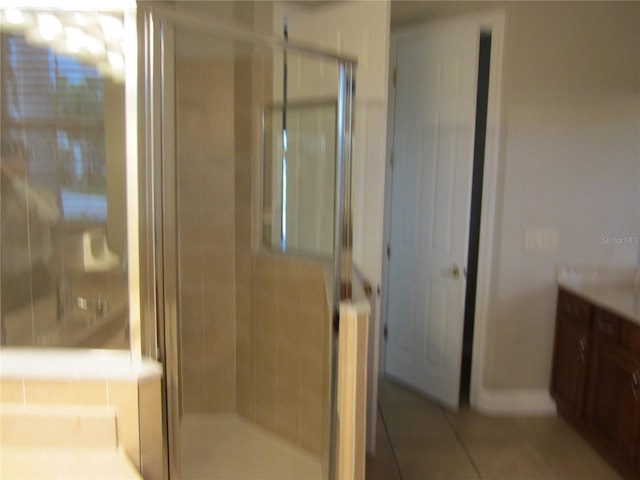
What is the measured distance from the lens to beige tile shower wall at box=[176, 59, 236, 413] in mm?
2553

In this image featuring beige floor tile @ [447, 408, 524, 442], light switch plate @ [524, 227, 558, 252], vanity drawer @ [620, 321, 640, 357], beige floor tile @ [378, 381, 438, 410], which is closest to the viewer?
vanity drawer @ [620, 321, 640, 357]

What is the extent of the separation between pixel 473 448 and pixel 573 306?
39.1 inches

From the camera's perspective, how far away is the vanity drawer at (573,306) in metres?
2.66

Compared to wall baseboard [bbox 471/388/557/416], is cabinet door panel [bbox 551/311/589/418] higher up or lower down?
higher up

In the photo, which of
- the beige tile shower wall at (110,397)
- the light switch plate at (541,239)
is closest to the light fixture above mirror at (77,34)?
the beige tile shower wall at (110,397)

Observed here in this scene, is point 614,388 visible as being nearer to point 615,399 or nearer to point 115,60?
point 615,399

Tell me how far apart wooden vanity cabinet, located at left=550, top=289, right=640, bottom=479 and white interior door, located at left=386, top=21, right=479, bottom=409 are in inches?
23.9

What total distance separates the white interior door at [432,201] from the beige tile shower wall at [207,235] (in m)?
1.25

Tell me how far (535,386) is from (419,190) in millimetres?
1458

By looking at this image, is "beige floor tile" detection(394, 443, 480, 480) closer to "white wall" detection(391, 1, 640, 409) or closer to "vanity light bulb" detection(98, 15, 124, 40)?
"white wall" detection(391, 1, 640, 409)

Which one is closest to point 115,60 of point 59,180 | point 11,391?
point 59,180

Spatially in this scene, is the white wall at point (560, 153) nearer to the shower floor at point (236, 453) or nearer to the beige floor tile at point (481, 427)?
the beige floor tile at point (481, 427)

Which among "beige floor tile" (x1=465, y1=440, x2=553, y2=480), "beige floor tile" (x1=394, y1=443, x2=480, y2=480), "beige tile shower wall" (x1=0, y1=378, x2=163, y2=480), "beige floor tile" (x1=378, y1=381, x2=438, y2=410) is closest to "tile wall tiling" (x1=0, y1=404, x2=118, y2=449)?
"beige tile shower wall" (x1=0, y1=378, x2=163, y2=480)

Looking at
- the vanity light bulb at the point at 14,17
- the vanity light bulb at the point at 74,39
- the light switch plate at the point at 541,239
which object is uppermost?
the vanity light bulb at the point at 14,17
